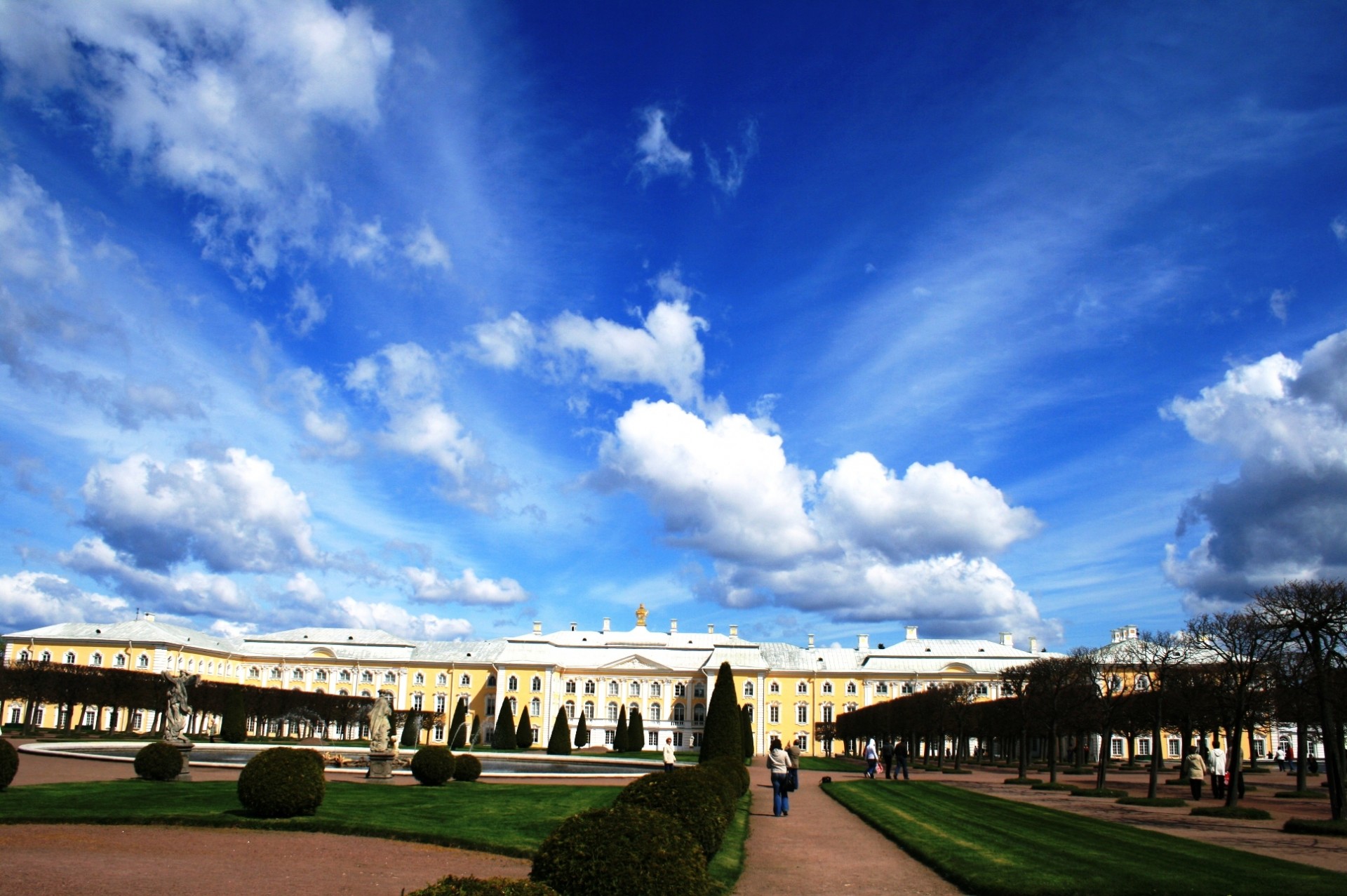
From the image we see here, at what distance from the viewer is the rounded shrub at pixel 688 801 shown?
12016 mm

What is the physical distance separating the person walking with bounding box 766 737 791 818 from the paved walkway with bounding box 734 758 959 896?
0.29 meters

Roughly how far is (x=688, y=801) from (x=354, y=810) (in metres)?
9.52

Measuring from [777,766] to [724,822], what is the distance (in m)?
8.46

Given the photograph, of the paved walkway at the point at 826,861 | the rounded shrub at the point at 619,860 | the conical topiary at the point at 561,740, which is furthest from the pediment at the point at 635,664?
the rounded shrub at the point at 619,860

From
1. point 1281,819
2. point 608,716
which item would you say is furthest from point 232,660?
point 1281,819

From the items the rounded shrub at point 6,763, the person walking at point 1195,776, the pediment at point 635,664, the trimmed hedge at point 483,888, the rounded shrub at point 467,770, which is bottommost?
the rounded shrub at point 467,770

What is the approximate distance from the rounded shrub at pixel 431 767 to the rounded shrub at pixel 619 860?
778 inches

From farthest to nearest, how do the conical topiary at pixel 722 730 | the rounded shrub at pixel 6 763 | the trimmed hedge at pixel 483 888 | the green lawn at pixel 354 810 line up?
the conical topiary at pixel 722 730
the rounded shrub at pixel 6 763
the green lawn at pixel 354 810
the trimmed hedge at pixel 483 888

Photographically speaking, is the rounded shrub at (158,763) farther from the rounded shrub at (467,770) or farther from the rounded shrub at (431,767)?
the rounded shrub at (467,770)

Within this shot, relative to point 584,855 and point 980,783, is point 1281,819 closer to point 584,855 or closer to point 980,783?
point 980,783

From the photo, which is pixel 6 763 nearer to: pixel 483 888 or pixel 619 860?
pixel 619 860

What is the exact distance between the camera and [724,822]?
46.0 ft

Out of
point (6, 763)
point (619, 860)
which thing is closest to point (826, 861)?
point (619, 860)

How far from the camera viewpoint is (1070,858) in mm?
14898
